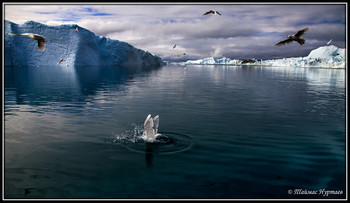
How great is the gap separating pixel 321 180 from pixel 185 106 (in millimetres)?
13570

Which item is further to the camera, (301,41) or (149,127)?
(301,41)

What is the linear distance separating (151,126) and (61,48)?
12169 centimetres

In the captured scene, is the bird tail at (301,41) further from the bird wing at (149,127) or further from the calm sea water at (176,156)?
the bird wing at (149,127)

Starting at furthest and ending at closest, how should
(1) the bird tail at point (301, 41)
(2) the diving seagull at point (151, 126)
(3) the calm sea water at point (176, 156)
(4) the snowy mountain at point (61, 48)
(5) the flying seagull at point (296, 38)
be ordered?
(4) the snowy mountain at point (61, 48) < (5) the flying seagull at point (296, 38) < (1) the bird tail at point (301, 41) < (2) the diving seagull at point (151, 126) < (3) the calm sea water at point (176, 156)

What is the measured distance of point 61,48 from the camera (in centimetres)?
11719

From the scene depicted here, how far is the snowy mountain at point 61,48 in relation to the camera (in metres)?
102

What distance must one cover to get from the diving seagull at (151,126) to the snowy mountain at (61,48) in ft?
284

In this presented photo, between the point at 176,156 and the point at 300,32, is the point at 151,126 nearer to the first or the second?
the point at 176,156

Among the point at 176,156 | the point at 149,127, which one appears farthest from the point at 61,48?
the point at 176,156

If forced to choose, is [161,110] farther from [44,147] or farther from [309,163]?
[309,163]

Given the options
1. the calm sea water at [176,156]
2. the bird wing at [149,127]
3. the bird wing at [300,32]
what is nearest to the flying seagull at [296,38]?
the bird wing at [300,32]

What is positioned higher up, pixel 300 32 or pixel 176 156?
pixel 300 32

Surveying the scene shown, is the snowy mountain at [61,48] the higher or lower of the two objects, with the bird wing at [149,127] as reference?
higher

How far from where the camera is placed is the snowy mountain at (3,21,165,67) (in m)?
102
